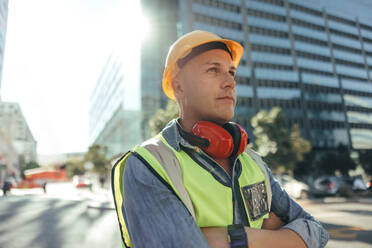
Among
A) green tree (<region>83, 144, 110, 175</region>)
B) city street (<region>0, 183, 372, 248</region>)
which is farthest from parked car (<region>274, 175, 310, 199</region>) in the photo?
green tree (<region>83, 144, 110, 175</region>)

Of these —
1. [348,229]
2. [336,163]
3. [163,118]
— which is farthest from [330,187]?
[336,163]

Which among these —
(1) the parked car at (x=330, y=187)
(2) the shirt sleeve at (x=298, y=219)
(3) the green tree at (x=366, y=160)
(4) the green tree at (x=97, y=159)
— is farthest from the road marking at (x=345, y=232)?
(4) the green tree at (x=97, y=159)

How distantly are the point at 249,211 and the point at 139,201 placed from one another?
54cm

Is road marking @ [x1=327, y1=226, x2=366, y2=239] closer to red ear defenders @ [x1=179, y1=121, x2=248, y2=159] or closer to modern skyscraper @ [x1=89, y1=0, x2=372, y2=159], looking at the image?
red ear defenders @ [x1=179, y1=121, x2=248, y2=159]

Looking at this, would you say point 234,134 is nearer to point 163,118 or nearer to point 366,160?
point 163,118

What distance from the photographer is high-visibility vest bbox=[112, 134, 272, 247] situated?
3.19ft

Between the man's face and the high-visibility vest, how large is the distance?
0.76 feet

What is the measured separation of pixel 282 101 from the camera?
4419cm

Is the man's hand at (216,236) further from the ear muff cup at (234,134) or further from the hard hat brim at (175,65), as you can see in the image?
the hard hat brim at (175,65)

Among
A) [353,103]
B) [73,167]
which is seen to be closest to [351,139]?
[353,103]

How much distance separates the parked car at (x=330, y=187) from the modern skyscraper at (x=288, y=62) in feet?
78.6

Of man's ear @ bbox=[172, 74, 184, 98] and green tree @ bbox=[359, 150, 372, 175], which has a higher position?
man's ear @ bbox=[172, 74, 184, 98]

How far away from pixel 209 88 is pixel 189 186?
0.48m

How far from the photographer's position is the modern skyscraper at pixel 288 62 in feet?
137
